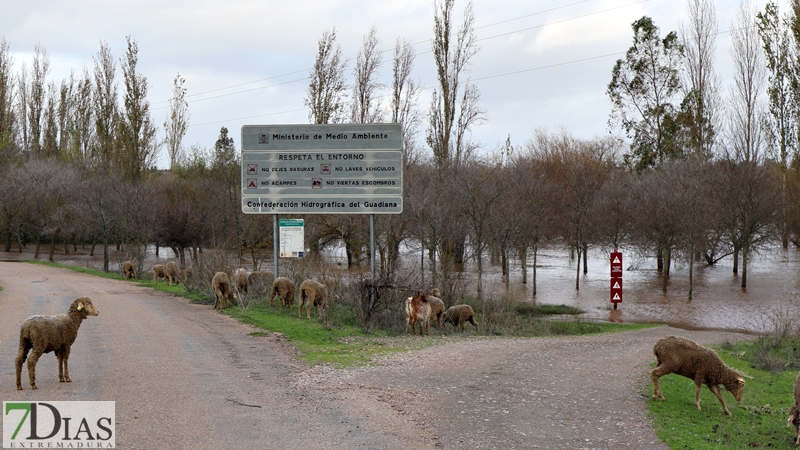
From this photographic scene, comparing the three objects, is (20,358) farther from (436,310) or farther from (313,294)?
(436,310)

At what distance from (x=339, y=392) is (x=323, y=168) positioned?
12284mm

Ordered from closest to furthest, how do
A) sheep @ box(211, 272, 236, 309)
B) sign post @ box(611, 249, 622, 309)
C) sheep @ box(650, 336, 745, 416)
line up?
sheep @ box(650, 336, 745, 416), sheep @ box(211, 272, 236, 309), sign post @ box(611, 249, 622, 309)

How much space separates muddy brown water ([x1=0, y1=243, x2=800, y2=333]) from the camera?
29859 millimetres

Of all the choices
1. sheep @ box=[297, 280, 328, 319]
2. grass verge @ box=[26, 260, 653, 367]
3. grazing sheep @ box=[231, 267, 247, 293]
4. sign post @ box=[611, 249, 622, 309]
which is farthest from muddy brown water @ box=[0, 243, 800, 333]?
sheep @ box=[297, 280, 328, 319]

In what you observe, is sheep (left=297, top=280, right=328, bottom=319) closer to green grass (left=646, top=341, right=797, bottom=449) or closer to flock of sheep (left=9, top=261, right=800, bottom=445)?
flock of sheep (left=9, top=261, right=800, bottom=445)

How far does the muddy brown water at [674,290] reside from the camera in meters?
29.9

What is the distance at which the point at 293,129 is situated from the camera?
72.9 feet

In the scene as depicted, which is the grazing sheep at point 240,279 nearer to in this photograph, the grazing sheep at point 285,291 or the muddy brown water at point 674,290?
the grazing sheep at point 285,291

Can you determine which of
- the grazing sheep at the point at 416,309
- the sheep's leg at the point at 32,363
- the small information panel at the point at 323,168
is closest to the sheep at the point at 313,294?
the grazing sheep at the point at 416,309

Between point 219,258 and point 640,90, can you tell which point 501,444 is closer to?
point 219,258

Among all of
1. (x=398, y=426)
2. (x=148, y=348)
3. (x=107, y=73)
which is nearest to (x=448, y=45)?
(x=107, y=73)

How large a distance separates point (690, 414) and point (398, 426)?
4.58m

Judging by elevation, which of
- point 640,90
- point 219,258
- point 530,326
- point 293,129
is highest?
point 640,90
